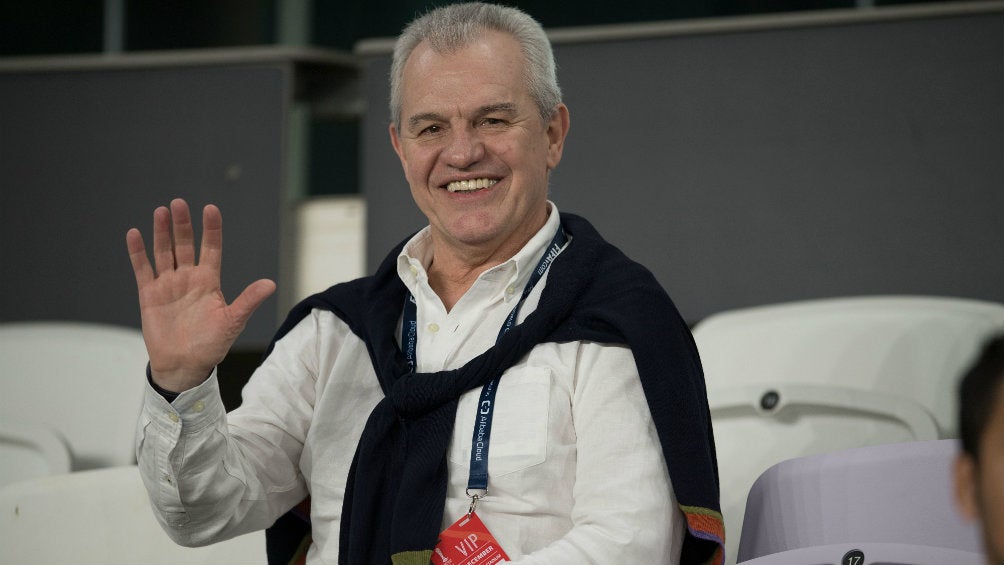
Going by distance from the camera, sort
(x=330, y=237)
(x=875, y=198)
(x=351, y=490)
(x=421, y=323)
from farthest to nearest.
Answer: (x=330, y=237) → (x=875, y=198) → (x=421, y=323) → (x=351, y=490)

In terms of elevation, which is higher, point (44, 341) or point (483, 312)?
point (483, 312)

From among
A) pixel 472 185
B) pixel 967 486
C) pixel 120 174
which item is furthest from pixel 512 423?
pixel 120 174

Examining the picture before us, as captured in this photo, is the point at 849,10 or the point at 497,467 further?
the point at 849,10

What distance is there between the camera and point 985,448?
2.17 feet

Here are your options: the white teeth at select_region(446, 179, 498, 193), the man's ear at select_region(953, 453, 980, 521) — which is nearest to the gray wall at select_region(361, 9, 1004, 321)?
the white teeth at select_region(446, 179, 498, 193)

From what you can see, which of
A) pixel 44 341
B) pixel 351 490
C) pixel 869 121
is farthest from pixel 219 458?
pixel 869 121

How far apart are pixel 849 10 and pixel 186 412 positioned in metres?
1.86

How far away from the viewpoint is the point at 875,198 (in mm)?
2654

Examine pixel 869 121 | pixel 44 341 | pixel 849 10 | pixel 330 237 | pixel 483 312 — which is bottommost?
pixel 44 341

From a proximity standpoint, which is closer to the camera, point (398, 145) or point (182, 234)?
point (182, 234)

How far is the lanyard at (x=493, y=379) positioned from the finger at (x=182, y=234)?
36cm

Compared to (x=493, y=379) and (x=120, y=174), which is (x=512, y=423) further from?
(x=120, y=174)

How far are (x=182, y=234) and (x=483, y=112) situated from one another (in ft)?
1.60

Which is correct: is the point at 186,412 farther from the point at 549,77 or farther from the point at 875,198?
the point at 875,198
